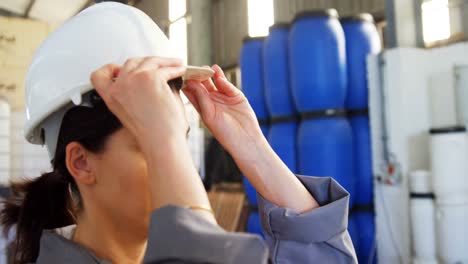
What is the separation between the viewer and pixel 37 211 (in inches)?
41.6

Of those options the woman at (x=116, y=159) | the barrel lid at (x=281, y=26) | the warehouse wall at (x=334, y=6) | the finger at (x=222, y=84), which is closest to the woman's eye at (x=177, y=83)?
the woman at (x=116, y=159)

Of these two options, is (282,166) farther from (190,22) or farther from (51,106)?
(190,22)

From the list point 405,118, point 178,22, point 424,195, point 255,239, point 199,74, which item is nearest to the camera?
point 255,239

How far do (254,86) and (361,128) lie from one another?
84 cm

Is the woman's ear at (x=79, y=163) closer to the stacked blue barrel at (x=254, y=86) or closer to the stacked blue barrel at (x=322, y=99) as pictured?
the stacked blue barrel at (x=322, y=99)

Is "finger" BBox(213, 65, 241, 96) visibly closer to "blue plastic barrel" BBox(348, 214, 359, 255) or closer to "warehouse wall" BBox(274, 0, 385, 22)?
"blue plastic barrel" BBox(348, 214, 359, 255)

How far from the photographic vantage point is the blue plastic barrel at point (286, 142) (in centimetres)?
322

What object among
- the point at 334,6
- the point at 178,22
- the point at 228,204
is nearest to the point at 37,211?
the point at 228,204

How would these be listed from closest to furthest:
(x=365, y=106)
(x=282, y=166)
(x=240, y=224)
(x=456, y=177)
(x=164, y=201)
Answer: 1. (x=164, y=201)
2. (x=282, y=166)
3. (x=456, y=177)
4. (x=365, y=106)
5. (x=240, y=224)

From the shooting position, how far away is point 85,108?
35.0 inches

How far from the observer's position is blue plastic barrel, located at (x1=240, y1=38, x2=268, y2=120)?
345cm

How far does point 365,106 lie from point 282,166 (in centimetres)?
242

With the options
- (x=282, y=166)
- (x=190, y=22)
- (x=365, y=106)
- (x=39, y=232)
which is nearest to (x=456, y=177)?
(x=365, y=106)

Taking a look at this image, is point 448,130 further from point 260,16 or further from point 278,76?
point 260,16
